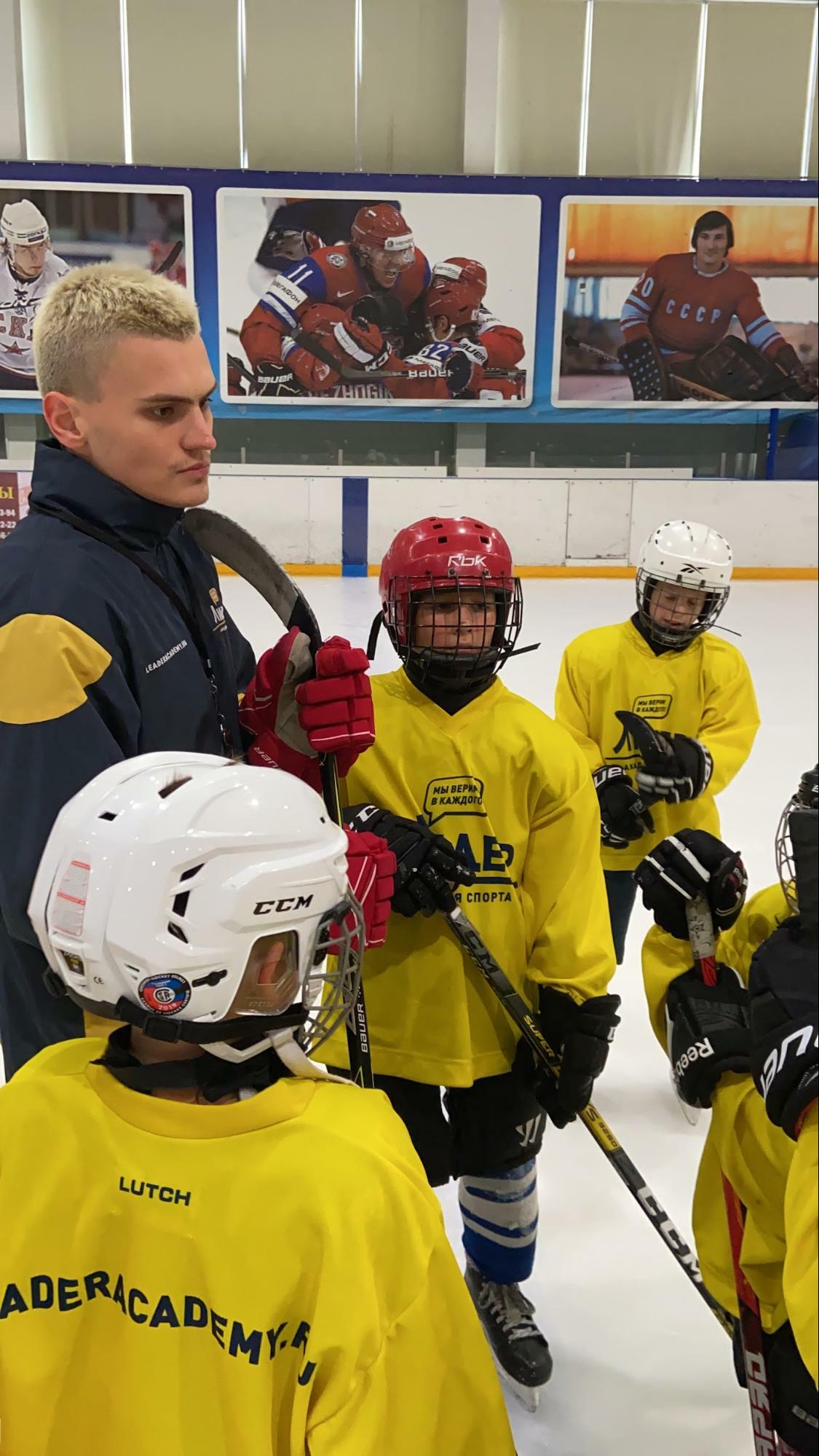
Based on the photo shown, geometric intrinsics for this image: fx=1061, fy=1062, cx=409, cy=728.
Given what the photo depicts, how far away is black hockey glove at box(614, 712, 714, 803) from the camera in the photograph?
221 cm

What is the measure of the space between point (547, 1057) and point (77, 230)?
10.4 meters

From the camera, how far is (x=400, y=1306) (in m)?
0.80

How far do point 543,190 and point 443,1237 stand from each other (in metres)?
10.8

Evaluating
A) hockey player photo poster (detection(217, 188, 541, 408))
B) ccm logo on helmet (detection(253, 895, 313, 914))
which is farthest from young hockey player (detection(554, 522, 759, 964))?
hockey player photo poster (detection(217, 188, 541, 408))

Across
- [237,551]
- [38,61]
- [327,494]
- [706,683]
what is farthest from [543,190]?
[237,551]

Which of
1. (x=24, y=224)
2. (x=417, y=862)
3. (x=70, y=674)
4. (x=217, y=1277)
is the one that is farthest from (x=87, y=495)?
(x=24, y=224)

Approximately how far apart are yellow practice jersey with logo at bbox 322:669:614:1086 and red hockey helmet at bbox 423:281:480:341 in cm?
970

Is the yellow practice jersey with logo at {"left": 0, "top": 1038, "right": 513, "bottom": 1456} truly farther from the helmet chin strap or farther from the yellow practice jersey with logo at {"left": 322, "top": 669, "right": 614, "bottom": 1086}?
the yellow practice jersey with logo at {"left": 322, "top": 669, "right": 614, "bottom": 1086}

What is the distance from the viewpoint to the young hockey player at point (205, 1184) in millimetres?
774

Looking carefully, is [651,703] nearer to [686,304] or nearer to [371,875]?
[371,875]

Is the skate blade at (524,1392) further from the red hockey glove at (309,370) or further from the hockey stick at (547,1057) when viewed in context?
the red hockey glove at (309,370)

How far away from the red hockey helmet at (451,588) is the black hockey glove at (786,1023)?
0.72m

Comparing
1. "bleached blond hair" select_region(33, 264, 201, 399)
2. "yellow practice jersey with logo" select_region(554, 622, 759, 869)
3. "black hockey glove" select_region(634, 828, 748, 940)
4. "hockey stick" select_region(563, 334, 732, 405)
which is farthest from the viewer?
"hockey stick" select_region(563, 334, 732, 405)

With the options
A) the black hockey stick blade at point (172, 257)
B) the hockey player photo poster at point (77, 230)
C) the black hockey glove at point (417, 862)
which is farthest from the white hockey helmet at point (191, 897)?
the black hockey stick blade at point (172, 257)
